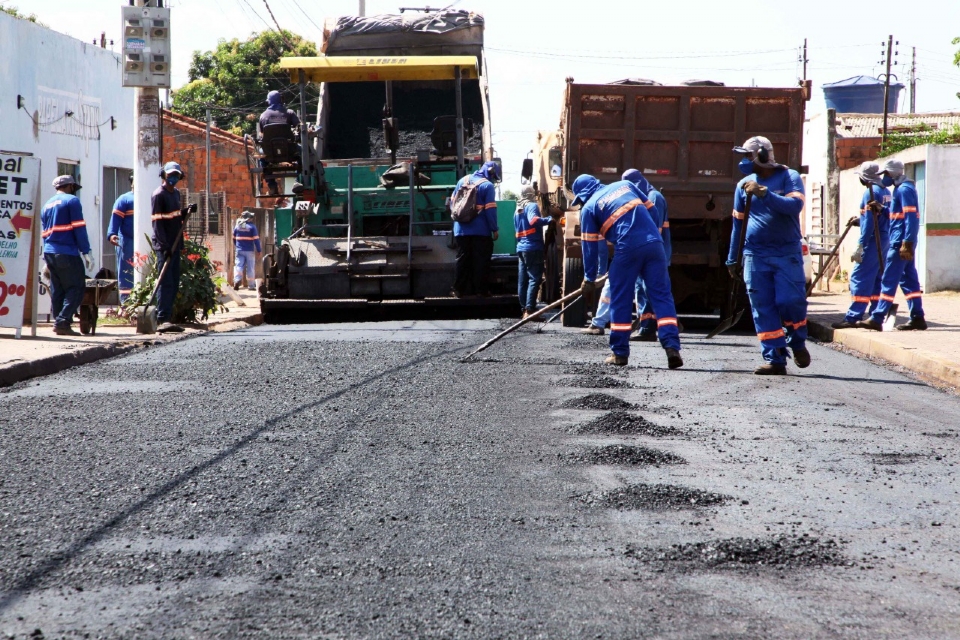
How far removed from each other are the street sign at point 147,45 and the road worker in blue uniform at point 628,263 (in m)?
6.30

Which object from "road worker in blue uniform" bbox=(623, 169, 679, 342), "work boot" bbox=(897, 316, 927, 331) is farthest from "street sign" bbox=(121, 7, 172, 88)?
"work boot" bbox=(897, 316, 927, 331)

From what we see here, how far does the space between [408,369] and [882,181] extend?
19.7ft

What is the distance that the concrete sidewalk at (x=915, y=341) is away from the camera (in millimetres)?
8836

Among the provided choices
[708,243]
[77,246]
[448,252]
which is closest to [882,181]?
[708,243]

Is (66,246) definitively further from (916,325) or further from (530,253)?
(916,325)

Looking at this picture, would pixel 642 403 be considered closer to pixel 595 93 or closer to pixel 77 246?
pixel 595 93

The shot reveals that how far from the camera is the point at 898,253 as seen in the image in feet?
38.4

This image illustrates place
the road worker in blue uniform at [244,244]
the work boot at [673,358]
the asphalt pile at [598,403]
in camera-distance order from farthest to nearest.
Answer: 1. the road worker in blue uniform at [244,244]
2. the work boot at [673,358]
3. the asphalt pile at [598,403]

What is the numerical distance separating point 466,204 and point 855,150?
784 inches

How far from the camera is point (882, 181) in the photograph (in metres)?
12.1

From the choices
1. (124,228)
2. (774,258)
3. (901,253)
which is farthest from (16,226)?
(901,253)

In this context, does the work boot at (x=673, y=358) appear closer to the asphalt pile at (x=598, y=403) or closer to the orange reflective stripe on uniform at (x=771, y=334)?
the orange reflective stripe on uniform at (x=771, y=334)

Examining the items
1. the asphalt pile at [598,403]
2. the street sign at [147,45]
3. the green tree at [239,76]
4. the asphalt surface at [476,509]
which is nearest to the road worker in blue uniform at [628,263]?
the asphalt surface at [476,509]

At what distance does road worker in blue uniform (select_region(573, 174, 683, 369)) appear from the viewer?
888 centimetres
